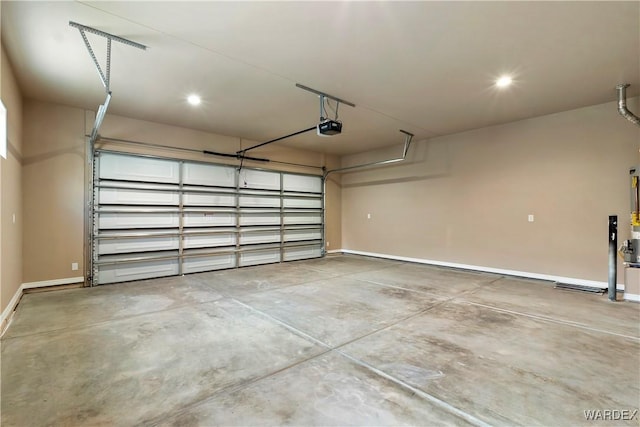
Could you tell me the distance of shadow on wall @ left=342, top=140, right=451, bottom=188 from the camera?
21.4ft

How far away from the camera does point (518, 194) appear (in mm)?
5406

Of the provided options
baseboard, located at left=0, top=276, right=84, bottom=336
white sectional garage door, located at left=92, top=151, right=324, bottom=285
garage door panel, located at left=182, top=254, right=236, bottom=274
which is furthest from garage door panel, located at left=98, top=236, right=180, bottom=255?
baseboard, located at left=0, top=276, right=84, bottom=336

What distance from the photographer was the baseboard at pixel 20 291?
3.06m

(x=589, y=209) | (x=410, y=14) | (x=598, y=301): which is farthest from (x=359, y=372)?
(x=589, y=209)

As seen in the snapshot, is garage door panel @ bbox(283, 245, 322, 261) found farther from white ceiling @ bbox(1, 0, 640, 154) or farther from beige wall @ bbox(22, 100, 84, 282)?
beige wall @ bbox(22, 100, 84, 282)

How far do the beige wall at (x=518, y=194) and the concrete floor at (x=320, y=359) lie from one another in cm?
124

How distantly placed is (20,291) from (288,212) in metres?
5.01

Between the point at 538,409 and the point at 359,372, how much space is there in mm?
1114

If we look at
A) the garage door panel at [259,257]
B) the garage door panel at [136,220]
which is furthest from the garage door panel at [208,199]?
the garage door panel at [259,257]

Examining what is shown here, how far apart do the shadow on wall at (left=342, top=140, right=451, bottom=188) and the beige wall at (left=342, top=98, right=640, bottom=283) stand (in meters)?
0.02

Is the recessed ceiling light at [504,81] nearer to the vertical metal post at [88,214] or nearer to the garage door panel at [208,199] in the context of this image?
the garage door panel at [208,199]

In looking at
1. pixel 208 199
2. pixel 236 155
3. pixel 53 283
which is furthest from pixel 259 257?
pixel 53 283

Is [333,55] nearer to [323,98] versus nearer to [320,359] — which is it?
[323,98]

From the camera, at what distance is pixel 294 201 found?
7.75 metres
